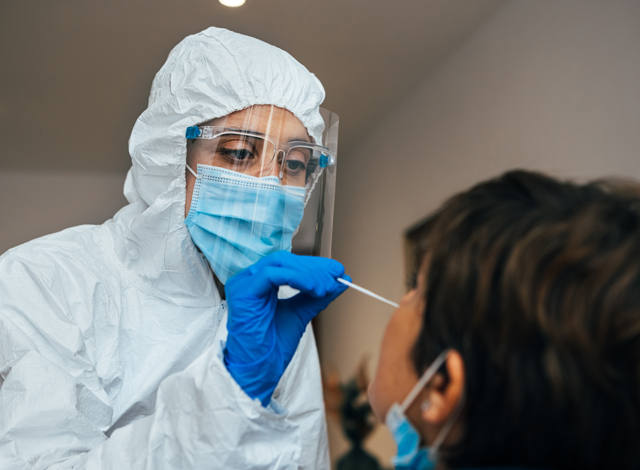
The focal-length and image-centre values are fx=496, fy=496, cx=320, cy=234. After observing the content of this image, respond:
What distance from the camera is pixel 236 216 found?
119cm

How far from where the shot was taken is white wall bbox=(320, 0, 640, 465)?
1.68 m

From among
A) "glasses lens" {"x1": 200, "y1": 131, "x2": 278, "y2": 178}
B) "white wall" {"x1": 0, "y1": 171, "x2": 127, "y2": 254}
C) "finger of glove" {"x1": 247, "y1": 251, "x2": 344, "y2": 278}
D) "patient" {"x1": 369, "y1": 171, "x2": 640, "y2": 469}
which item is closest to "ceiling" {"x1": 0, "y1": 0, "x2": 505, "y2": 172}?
"white wall" {"x1": 0, "y1": 171, "x2": 127, "y2": 254}

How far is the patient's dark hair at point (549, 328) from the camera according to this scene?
54cm

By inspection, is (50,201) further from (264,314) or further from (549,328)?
(549,328)

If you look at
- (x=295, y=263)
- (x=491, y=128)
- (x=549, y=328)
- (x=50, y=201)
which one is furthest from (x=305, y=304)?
(x=50, y=201)

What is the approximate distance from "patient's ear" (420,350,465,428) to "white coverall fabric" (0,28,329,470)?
15.1 inches

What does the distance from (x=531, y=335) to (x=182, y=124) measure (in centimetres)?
101

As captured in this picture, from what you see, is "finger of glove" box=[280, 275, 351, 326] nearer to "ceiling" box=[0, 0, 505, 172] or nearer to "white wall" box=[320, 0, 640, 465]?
"white wall" box=[320, 0, 640, 465]

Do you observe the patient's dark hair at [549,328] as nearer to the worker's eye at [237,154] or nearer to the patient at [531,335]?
the patient at [531,335]

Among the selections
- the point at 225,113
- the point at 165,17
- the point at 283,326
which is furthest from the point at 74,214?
the point at 283,326

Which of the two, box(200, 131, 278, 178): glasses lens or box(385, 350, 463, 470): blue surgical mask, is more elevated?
box(200, 131, 278, 178): glasses lens

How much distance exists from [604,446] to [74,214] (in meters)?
4.29

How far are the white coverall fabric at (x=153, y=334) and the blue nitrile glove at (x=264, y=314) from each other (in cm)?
4

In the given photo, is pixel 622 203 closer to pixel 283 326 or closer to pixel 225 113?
pixel 283 326
